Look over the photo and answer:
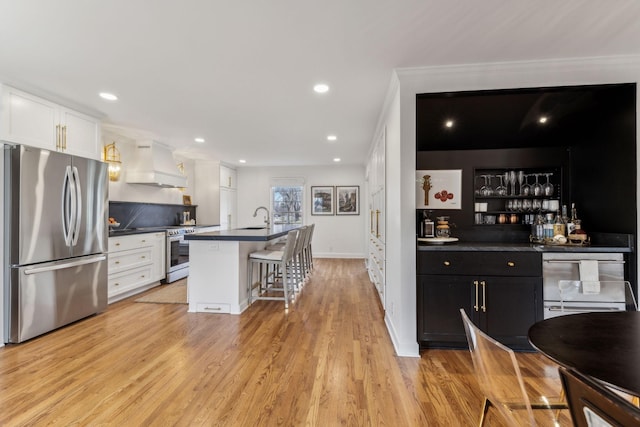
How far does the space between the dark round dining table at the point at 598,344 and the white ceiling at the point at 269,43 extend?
1.73 meters

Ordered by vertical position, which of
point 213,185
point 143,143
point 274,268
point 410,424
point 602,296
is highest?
point 143,143

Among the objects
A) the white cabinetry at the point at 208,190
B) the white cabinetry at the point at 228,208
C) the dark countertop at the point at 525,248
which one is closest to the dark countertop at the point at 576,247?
the dark countertop at the point at 525,248

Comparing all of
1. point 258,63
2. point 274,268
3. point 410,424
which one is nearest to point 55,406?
point 410,424

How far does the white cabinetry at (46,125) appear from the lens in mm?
2754

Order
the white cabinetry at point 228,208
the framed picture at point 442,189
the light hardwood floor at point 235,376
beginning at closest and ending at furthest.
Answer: the light hardwood floor at point 235,376, the framed picture at point 442,189, the white cabinetry at point 228,208

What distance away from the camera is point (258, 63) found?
8.12ft

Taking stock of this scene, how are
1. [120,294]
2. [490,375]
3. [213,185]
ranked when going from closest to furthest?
[490,375], [120,294], [213,185]

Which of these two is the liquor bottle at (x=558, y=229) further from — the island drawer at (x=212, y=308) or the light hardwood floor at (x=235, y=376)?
the island drawer at (x=212, y=308)

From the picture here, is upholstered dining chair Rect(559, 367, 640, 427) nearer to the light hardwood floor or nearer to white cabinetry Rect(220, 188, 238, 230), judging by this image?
the light hardwood floor

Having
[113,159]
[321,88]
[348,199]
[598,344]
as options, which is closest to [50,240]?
[113,159]

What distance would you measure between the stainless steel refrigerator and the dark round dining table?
152 inches

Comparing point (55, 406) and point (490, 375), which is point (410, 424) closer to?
point (490, 375)

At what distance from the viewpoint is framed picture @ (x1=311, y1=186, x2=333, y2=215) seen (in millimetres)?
7797

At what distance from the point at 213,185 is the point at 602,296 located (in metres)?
6.74
